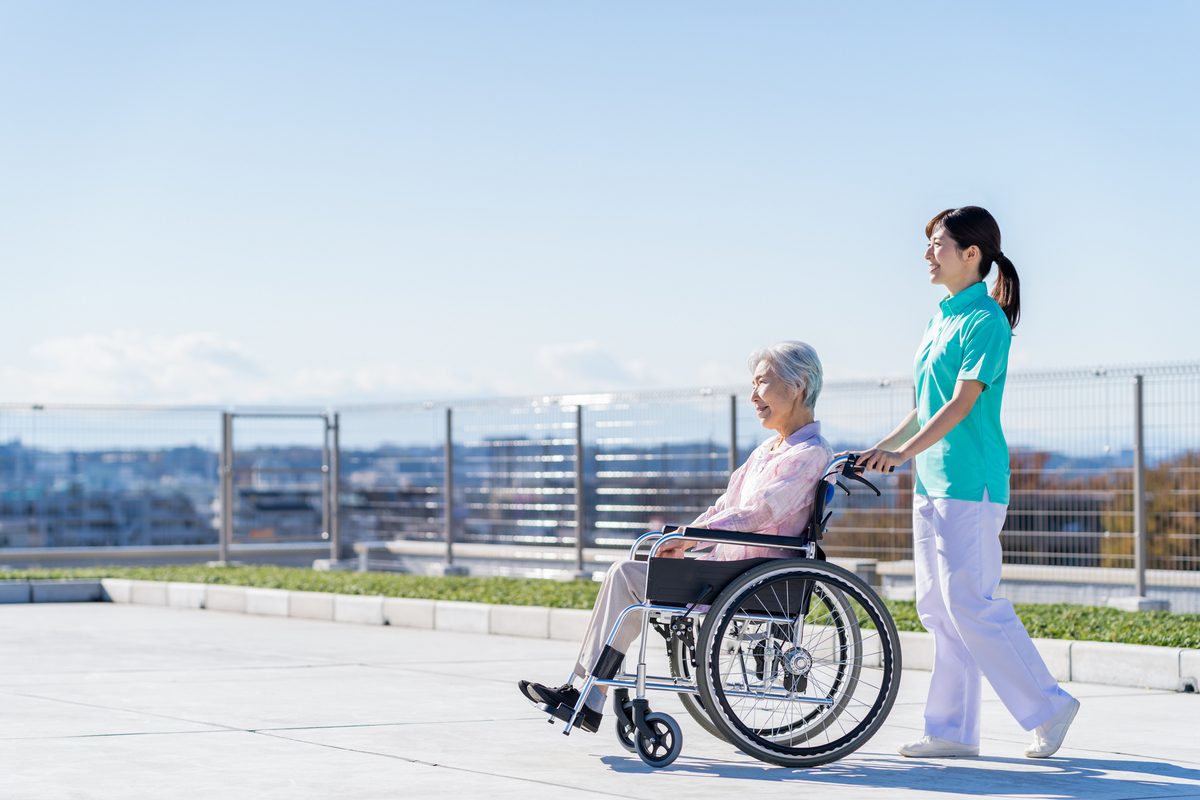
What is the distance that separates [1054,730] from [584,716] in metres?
1.54

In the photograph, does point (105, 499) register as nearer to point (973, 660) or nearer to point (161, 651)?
point (161, 651)

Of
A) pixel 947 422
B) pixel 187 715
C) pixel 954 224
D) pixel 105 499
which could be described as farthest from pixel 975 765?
pixel 105 499

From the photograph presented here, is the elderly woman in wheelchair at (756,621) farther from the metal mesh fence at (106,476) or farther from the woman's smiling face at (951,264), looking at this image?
the metal mesh fence at (106,476)

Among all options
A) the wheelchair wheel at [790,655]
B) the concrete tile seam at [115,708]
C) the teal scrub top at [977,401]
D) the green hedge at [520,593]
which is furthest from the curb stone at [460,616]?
the concrete tile seam at [115,708]

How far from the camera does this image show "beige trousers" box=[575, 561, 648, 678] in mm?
4758

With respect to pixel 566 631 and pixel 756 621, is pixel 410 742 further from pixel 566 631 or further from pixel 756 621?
pixel 566 631

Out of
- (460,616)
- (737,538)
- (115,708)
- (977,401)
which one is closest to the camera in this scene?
(737,538)

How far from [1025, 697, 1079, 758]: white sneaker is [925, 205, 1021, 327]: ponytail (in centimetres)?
131

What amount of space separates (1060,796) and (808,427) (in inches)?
56.4

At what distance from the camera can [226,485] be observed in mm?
16422

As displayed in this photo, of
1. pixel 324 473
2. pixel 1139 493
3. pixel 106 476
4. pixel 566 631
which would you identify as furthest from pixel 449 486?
pixel 1139 493

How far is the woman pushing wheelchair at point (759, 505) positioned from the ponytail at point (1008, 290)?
2.32 feet

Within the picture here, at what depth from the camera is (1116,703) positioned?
6.51 meters

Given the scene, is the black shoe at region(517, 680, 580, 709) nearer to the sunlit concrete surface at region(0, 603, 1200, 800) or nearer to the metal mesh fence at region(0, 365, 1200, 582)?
the sunlit concrete surface at region(0, 603, 1200, 800)
